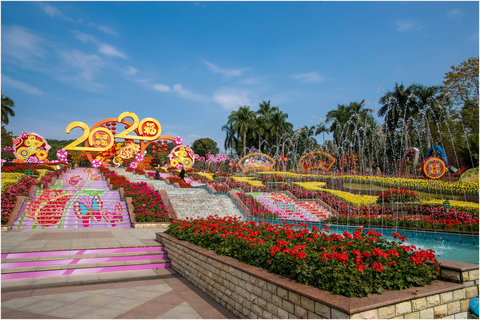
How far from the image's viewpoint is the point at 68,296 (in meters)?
5.80

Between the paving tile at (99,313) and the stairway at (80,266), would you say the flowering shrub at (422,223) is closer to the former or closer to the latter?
the stairway at (80,266)

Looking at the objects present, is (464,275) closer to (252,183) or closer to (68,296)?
(68,296)

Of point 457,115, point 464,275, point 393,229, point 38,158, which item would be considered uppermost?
point 457,115

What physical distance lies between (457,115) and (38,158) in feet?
128

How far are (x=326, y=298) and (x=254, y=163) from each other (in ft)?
102

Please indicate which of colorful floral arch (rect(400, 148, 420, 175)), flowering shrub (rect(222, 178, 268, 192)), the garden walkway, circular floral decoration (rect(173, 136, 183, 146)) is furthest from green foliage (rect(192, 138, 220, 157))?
the garden walkway

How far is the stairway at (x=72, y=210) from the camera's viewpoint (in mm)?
12988

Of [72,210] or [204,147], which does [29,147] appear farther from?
[204,147]

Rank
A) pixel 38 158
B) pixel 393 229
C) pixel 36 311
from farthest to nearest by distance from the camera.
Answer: pixel 38 158, pixel 393 229, pixel 36 311

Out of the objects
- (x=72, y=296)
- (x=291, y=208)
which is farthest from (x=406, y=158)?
(x=72, y=296)

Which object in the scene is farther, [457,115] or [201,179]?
[457,115]

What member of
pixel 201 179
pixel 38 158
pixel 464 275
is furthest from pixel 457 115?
pixel 38 158

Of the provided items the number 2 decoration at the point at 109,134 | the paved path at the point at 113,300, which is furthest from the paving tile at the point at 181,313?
the number 2 decoration at the point at 109,134

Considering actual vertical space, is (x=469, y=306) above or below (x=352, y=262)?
below
